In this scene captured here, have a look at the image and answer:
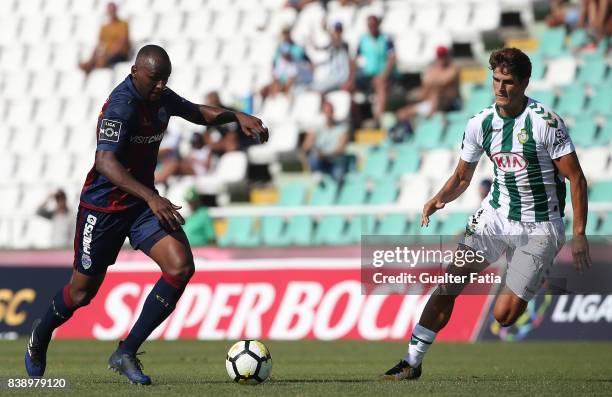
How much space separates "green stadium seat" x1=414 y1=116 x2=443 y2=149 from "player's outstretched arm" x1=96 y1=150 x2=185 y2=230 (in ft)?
36.6

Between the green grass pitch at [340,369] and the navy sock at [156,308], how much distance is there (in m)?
0.35

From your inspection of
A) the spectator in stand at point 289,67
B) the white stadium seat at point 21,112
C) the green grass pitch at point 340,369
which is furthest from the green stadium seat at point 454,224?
the white stadium seat at point 21,112

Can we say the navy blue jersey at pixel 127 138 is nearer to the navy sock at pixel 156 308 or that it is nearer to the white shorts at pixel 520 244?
the navy sock at pixel 156 308

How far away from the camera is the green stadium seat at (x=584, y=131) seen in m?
18.4

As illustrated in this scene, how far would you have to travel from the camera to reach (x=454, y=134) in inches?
771

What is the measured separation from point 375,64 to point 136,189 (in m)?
12.3

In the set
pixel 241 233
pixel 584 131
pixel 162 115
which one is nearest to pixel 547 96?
pixel 584 131

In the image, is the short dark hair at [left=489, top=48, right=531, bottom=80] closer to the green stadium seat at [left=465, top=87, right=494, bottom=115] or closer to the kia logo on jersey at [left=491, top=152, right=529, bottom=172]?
the kia logo on jersey at [left=491, top=152, right=529, bottom=172]

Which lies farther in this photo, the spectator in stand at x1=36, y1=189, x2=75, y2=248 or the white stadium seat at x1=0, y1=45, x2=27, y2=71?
the white stadium seat at x1=0, y1=45, x2=27, y2=71

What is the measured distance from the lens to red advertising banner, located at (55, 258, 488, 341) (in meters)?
16.3

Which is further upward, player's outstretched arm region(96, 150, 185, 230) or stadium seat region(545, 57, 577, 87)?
player's outstretched arm region(96, 150, 185, 230)

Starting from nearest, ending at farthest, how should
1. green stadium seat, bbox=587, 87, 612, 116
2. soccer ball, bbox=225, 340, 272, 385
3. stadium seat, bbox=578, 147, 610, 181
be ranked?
soccer ball, bbox=225, 340, 272, 385 → stadium seat, bbox=578, 147, 610, 181 → green stadium seat, bbox=587, 87, 612, 116

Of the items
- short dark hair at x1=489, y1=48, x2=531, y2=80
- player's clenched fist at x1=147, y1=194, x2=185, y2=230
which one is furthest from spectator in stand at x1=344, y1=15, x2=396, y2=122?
player's clenched fist at x1=147, y1=194, x2=185, y2=230

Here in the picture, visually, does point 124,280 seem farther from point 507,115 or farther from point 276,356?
point 507,115
